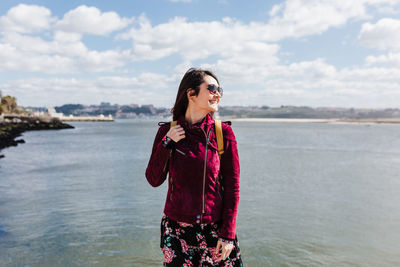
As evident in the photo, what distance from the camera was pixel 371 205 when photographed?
11.3 meters

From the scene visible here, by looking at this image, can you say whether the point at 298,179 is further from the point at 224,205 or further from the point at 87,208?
the point at 224,205

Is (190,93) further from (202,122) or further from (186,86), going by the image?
(202,122)

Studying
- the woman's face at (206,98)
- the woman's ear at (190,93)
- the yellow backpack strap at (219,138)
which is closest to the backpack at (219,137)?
the yellow backpack strap at (219,138)

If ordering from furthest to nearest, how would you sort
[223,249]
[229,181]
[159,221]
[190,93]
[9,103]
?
1. [9,103]
2. [159,221]
3. [190,93]
4. [229,181]
5. [223,249]

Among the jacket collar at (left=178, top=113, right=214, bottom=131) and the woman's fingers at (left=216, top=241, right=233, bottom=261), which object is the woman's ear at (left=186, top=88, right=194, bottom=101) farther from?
the woman's fingers at (left=216, top=241, right=233, bottom=261)

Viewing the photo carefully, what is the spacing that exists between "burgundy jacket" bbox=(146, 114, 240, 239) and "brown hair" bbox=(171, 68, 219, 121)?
0.70 ft

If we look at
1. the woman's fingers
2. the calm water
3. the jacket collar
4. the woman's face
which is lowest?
the calm water

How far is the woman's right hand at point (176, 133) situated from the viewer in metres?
2.44

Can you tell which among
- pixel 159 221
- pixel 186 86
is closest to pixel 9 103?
pixel 159 221

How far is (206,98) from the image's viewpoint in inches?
102

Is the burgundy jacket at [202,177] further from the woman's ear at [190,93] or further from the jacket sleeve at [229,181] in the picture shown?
the woman's ear at [190,93]

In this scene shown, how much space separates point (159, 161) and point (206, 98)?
0.59 m

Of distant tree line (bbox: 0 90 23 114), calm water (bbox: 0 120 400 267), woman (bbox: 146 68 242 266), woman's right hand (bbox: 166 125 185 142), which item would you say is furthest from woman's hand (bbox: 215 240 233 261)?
distant tree line (bbox: 0 90 23 114)

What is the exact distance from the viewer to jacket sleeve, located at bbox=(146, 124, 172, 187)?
99.9 inches
